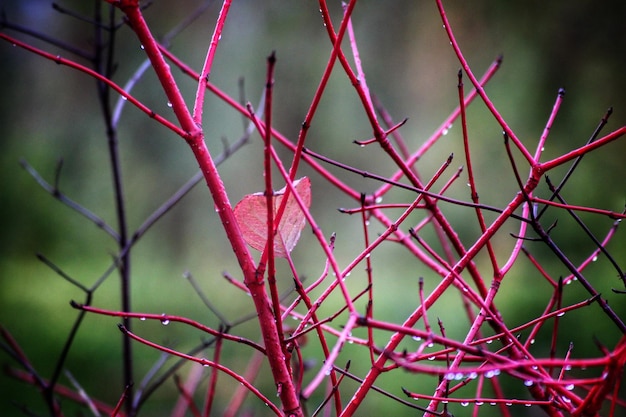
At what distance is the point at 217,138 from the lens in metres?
3.16

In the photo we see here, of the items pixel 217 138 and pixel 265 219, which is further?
pixel 217 138

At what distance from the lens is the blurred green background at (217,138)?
269cm

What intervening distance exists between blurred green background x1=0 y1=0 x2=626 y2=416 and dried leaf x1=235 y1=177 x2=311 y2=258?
2.17 m

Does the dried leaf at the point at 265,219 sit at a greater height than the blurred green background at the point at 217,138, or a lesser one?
lesser

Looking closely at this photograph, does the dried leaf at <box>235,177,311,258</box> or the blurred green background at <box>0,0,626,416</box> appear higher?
the blurred green background at <box>0,0,626,416</box>

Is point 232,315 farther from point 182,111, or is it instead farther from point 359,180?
point 182,111

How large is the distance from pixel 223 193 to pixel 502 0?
275cm

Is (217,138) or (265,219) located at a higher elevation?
(217,138)

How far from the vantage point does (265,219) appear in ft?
1.60

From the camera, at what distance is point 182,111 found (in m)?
0.45

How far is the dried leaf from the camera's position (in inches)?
19.0

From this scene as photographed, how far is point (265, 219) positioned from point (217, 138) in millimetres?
2750

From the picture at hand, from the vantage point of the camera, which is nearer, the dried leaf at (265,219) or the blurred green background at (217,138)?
the dried leaf at (265,219)

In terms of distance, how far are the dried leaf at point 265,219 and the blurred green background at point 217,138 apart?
2.17m
